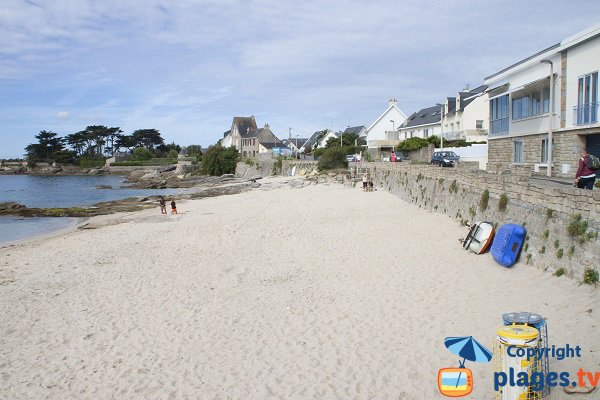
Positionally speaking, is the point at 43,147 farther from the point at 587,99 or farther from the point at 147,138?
the point at 587,99

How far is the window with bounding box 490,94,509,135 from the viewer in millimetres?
26531

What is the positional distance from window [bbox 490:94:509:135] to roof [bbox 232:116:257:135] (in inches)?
3074

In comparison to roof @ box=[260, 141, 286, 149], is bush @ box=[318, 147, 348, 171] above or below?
below

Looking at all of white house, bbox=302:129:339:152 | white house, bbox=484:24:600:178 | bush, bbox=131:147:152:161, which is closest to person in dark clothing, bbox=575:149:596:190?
white house, bbox=484:24:600:178

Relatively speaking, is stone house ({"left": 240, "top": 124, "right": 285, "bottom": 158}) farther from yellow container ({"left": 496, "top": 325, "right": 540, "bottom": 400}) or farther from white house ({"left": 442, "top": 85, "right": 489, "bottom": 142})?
yellow container ({"left": 496, "top": 325, "right": 540, "bottom": 400})

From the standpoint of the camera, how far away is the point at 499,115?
2742 centimetres

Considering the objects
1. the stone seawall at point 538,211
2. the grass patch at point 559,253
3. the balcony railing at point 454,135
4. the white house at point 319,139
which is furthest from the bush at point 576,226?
the white house at point 319,139

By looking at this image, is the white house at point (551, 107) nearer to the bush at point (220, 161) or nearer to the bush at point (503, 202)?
the bush at point (503, 202)

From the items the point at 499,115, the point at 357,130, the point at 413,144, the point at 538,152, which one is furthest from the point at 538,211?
the point at 357,130

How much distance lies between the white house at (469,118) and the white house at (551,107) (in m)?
24.0

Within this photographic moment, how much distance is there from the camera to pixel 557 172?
2041 centimetres

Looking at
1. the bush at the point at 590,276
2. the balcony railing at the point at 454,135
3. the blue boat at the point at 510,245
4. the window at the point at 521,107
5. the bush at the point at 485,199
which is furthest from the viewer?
the balcony railing at the point at 454,135

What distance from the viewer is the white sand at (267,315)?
642 cm

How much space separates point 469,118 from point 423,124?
8.17 metres
